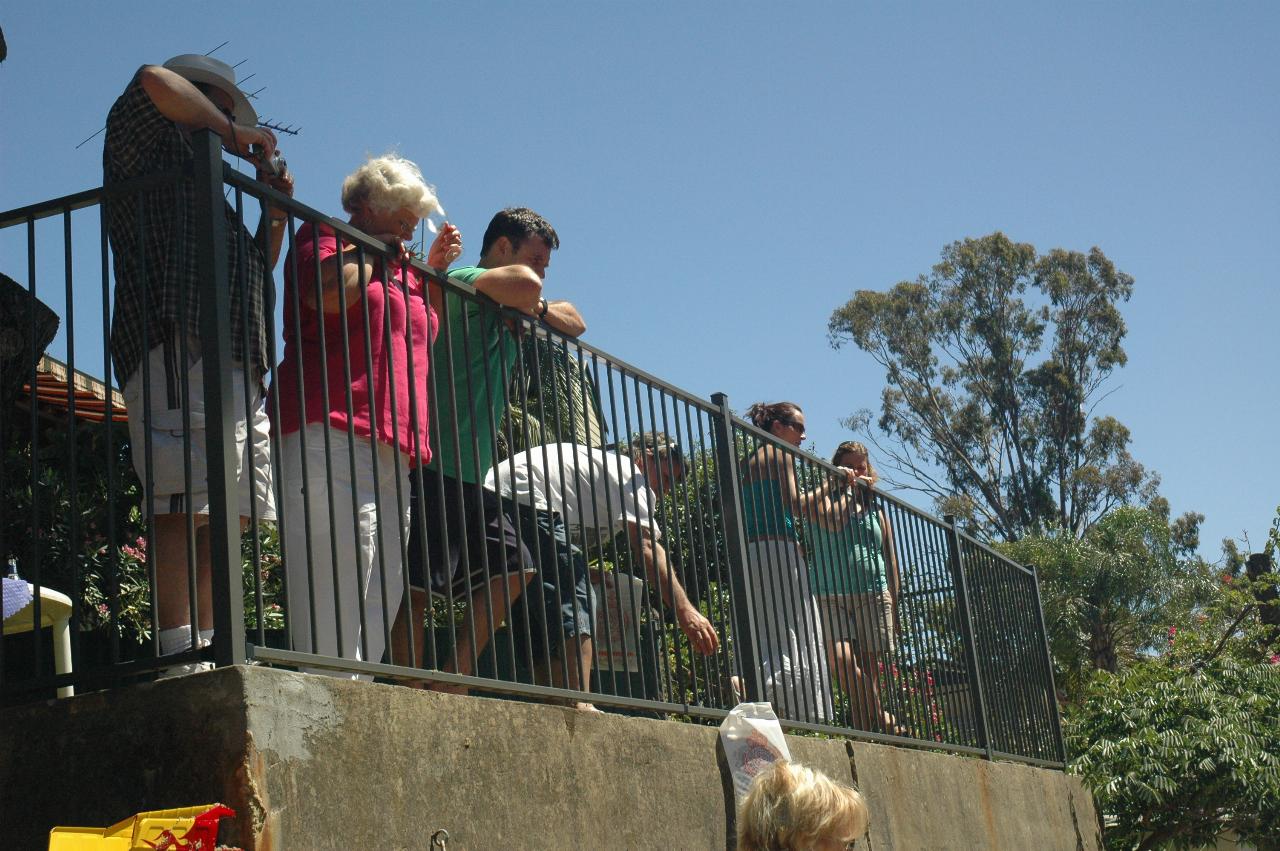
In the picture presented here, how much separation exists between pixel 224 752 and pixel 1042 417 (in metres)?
30.4

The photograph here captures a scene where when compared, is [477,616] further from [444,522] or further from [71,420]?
[71,420]

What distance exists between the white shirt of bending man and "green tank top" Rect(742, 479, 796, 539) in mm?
960

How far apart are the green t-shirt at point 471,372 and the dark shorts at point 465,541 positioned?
9 cm

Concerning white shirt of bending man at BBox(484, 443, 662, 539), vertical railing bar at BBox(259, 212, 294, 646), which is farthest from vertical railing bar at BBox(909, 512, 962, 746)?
vertical railing bar at BBox(259, 212, 294, 646)

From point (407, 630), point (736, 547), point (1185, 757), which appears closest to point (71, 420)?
point (407, 630)

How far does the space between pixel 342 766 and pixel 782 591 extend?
3123 mm

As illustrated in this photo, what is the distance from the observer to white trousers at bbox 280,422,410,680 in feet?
11.3

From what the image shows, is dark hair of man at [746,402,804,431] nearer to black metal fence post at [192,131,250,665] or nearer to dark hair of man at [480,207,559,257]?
dark hair of man at [480,207,559,257]

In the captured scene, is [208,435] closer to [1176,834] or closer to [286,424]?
[286,424]

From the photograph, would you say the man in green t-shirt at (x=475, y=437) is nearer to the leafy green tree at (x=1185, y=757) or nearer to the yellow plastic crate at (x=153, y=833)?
the yellow plastic crate at (x=153, y=833)

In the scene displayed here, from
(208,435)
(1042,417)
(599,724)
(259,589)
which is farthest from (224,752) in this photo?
(1042,417)

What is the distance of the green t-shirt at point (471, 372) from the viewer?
13.8 ft

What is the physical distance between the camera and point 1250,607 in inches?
599

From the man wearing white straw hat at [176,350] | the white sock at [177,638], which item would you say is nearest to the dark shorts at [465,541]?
the man wearing white straw hat at [176,350]
